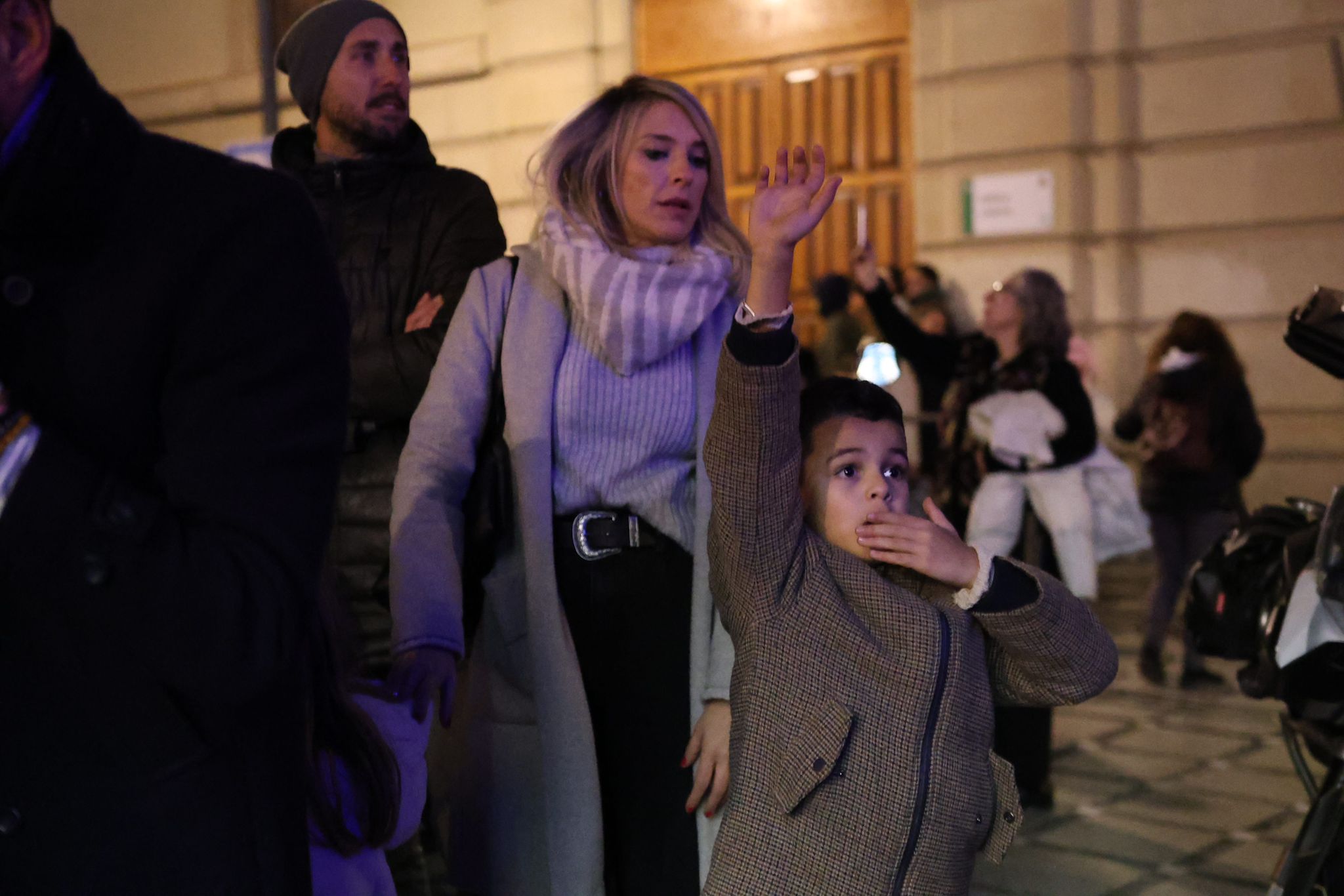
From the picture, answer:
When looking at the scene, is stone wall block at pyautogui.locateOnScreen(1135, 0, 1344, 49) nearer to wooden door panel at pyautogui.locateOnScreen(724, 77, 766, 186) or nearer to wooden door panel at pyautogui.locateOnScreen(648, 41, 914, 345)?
wooden door panel at pyautogui.locateOnScreen(648, 41, 914, 345)

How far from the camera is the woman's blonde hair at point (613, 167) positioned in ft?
9.45

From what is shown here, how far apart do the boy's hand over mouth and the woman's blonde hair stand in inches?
30.5

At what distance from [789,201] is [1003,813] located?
0.98 meters

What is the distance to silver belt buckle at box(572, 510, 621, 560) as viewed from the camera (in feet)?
8.75

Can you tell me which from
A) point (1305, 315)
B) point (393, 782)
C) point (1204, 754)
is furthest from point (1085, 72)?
point (393, 782)

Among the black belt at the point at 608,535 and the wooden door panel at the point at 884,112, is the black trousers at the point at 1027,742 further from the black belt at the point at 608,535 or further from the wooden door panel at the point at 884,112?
the wooden door panel at the point at 884,112

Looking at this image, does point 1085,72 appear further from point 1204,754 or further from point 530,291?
point 530,291

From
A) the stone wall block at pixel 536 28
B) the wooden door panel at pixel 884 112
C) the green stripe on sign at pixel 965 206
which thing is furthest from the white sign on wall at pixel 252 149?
the wooden door panel at pixel 884 112

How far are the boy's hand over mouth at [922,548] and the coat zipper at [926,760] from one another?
0.30 ft

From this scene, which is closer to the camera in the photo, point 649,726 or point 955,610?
point 955,610

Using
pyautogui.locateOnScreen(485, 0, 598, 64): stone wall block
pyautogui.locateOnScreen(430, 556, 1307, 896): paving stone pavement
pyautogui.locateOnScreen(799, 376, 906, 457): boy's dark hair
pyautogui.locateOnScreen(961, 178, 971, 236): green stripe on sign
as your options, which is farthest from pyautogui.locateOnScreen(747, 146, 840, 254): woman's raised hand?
pyautogui.locateOnScreen(485, 0, 598, 64): stone wall block

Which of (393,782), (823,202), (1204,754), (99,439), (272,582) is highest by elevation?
(823,202)

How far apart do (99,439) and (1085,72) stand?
934 cm

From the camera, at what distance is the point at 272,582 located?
4.33 feet
